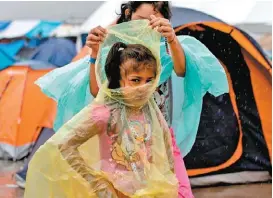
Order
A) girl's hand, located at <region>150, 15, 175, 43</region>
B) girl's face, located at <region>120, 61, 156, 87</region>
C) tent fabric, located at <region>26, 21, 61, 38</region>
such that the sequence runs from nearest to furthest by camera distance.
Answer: girl's face, located at <region>120, 61, 156, 87</region> < girl's hand, located at <region>150, 15, 175, 43</region> < tent fabric, located at <region>26, 21, 61, 38</region>

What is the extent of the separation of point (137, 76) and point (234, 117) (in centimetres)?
393

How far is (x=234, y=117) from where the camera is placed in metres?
6.21

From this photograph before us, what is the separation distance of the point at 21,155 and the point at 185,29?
11.9 ft

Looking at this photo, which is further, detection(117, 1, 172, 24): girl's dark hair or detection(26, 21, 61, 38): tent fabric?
detection(26, 21, 61, 38): tent fabric

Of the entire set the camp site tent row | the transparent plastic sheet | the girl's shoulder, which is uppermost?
the girl's shoulder

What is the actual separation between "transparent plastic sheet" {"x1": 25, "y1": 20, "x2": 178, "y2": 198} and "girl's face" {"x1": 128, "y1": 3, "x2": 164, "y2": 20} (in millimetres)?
596

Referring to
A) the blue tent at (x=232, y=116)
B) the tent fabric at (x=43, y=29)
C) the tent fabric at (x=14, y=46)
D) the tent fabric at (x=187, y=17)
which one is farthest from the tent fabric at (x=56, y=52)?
the blue tent at (x=232, y=116)

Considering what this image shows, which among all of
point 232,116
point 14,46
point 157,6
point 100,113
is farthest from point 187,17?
point 14,46

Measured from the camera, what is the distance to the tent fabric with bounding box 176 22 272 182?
6.04 m

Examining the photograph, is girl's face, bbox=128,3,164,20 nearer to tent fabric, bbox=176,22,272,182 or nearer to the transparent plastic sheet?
the transparent plastic sheet

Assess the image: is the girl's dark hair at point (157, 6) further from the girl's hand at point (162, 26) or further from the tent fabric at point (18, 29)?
the tent fabric at point (18, 29)

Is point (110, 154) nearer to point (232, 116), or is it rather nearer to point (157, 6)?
point (157, 6)

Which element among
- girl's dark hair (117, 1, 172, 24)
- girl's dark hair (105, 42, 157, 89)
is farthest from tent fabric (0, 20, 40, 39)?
girl's dark hair (105, 42, 157, 89)

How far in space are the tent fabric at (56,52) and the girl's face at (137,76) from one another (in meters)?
12.5
